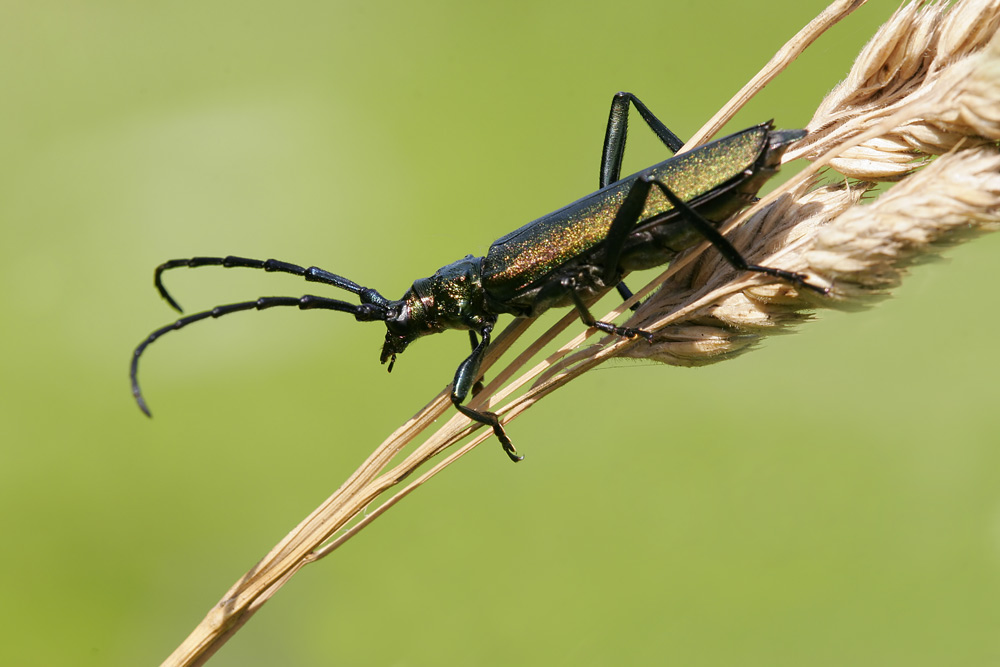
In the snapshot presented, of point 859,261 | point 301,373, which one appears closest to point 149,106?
point 301,373

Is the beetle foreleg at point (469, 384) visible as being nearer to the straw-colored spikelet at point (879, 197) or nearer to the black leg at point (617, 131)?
the straw-colored spikelet at point (879, 197)

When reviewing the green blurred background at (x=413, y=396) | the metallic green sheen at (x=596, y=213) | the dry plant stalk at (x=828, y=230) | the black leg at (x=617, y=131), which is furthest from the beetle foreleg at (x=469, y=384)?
the green blurred background at (x=413, y=396)

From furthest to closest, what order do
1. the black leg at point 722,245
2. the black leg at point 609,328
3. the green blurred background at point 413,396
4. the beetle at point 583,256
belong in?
the green blurred background at point 413,396 → the beetle at point 583,256 → the black leg at point 609,328 → the black leg at point 722,245

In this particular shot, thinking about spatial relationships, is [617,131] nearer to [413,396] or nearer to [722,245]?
[722,245]

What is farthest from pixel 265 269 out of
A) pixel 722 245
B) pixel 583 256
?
pixel 722 245

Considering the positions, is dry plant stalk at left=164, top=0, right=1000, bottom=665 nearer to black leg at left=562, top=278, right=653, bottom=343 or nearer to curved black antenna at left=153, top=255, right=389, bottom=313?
black leg at left=562, top=278, right=653, bottom=343
